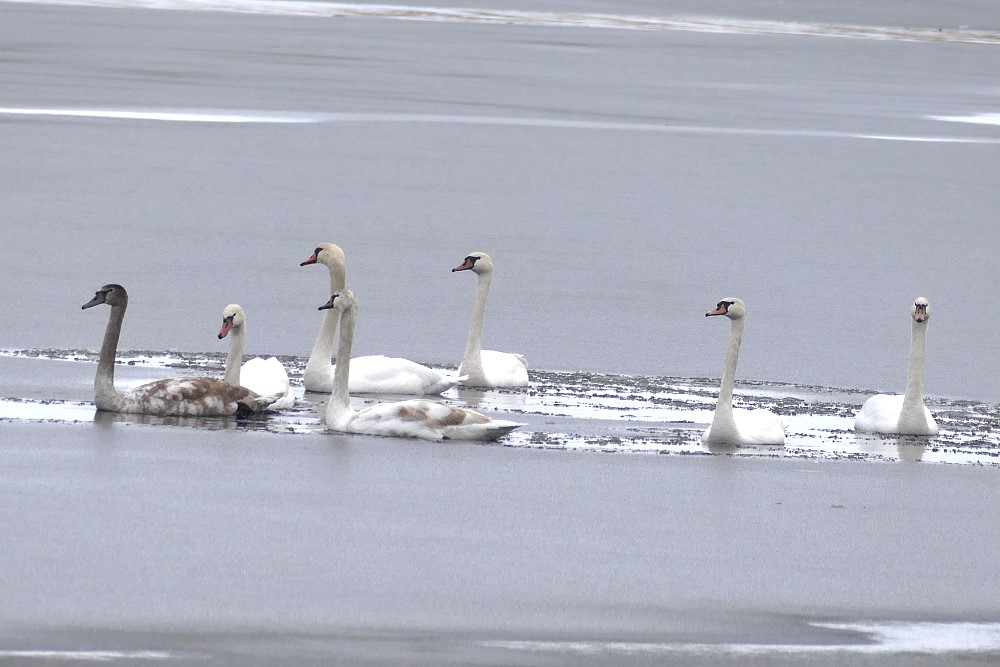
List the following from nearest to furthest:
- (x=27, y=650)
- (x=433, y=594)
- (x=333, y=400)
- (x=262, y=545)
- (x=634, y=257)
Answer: (x=27, y=650) < (x=433, y=594) < (x=262, y=545) < (x=333, y=400) < (x=634, y=257)

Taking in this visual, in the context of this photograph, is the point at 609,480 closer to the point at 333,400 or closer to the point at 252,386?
the point at 333,400

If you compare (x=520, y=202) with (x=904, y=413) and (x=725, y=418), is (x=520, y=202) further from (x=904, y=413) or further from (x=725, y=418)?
(x=725, y=418)

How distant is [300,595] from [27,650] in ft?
3.18

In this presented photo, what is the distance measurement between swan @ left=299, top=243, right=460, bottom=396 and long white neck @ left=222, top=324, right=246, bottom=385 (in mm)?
666

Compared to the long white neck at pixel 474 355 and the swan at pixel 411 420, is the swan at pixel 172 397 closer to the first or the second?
the swan at pixel 411 420

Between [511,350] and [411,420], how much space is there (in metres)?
2.96

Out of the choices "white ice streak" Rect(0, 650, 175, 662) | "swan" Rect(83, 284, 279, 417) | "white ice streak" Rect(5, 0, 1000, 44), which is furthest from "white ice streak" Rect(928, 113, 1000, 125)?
"white ice streak" Rect(0, 650, 175, 662)

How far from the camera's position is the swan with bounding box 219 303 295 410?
9359 mm

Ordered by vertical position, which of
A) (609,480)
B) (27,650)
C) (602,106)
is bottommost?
(27,650)

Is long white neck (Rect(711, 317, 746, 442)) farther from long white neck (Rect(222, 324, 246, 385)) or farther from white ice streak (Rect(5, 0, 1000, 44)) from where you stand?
white ice streak (Rect(5, 0, 1000, 44))

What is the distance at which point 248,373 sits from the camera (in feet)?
31.2

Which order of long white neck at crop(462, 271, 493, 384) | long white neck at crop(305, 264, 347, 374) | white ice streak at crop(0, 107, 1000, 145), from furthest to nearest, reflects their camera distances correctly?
white ice streak at crop(0, 107, 1000, 145)
long white neck at crop(462, 271, 493, 384)
long white neck at crop(305, 264, 347, 374)

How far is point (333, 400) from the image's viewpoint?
8.88 metres

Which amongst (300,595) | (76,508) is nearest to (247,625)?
(300,595)
